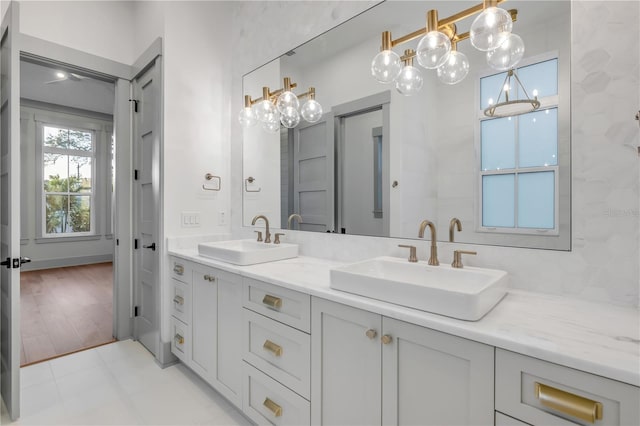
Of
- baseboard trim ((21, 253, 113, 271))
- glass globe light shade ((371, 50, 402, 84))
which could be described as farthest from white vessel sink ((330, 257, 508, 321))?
baseboard trim ((21, 253, 113, 271))

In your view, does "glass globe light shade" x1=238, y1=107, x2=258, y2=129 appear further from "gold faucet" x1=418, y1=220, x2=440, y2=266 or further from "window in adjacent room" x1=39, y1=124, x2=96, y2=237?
"window in adjacent room" x1=39, y1=124, x2=96, y2=237

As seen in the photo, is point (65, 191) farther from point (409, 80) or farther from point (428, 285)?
point (428, 285)

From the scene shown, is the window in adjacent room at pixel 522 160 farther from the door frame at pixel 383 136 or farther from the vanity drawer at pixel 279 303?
the vanity drawer at pixel 279 303

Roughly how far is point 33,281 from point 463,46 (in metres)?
6.33

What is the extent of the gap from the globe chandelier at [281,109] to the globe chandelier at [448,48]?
506mm

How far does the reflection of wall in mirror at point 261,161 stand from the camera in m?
2.32

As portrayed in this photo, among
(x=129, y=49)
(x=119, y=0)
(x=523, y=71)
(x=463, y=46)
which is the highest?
(x=119, y=0)

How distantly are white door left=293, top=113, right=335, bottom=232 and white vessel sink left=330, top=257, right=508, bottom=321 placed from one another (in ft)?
2.01

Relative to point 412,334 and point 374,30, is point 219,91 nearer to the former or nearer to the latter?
point 374,30

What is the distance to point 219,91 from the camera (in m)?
2.68

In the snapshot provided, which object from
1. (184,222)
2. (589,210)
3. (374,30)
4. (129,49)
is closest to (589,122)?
(589,210)

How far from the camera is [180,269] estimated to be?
220 centimetres

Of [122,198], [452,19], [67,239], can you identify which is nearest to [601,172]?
[452,19]

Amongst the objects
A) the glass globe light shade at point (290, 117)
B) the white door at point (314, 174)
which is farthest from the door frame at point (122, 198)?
the white door at point (314, 174)
